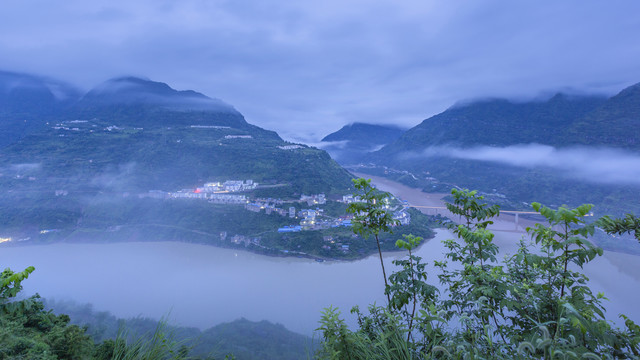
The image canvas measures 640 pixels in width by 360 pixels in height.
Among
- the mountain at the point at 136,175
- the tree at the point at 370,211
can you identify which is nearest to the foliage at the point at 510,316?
the tree at the point at 370,211

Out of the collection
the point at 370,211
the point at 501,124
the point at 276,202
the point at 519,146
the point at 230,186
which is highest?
the point at 501,124

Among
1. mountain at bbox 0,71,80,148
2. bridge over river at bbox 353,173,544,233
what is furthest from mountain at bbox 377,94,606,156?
mountain at bbox 0,71,80,148

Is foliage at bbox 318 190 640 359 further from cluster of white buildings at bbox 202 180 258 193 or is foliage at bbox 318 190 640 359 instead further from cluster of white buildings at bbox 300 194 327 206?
cluster of white buildings at bbox 202 180 258 193

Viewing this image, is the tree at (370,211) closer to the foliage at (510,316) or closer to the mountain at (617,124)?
the foliage at (510,316)

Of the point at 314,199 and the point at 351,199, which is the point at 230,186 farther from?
the point at 351,199

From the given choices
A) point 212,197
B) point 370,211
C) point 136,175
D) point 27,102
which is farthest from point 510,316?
point 27,102
